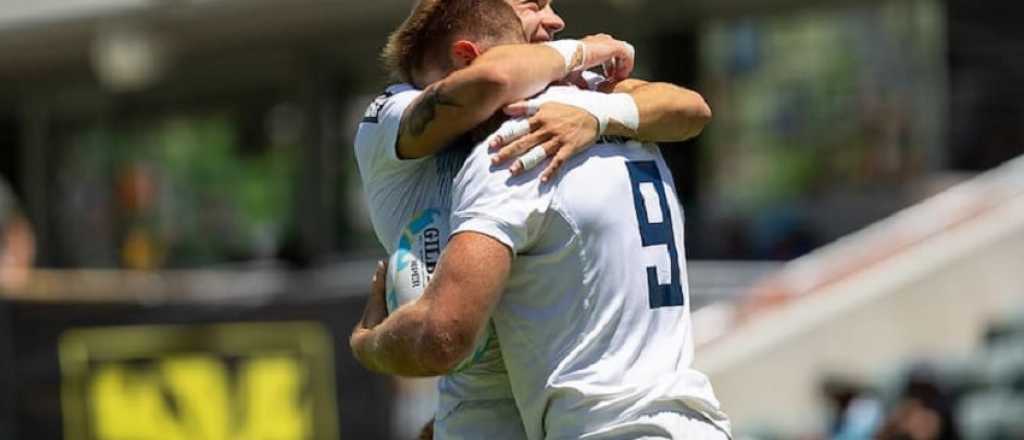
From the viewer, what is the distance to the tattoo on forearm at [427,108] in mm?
3887

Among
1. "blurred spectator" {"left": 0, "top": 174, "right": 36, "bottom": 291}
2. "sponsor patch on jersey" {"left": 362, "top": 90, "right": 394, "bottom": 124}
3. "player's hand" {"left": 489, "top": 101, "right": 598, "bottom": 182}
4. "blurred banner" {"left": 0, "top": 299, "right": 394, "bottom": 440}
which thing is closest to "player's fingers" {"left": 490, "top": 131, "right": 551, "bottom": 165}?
"player's hand" {"left": 489, "top": 101, "right": 598, "bottom": 182}

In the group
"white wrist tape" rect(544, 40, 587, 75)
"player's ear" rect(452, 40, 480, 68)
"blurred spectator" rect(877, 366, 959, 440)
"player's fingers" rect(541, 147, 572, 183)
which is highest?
"player's ear" rect(452, 40, 480, 68)

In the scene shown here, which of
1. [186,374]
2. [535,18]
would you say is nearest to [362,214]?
[186,374]

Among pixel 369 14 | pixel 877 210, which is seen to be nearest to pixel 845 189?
pixel 877 210

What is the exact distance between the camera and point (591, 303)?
13.0ft

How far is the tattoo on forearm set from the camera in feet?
12.8

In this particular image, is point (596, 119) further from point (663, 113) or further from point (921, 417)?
point (921, 417)

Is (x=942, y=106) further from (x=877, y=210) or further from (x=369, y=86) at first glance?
(x=369, y=86)

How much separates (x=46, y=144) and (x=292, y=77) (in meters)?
4.00

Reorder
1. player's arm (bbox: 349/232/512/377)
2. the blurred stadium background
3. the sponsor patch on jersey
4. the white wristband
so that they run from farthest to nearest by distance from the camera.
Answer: the blurred stadium background → the sponsor patch on jersey → the white wristband → player's arm (bbox: 349/232/512/377)

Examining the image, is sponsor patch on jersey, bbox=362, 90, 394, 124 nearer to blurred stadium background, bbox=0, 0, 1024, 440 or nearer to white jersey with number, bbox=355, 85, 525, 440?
white jersey with number, bbox=355, 85, 525, 440

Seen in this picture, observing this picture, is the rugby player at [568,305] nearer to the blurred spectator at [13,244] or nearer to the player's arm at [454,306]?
the player's arm at [454,306]

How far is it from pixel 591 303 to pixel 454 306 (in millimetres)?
317

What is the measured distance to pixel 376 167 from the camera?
415 centimetres
